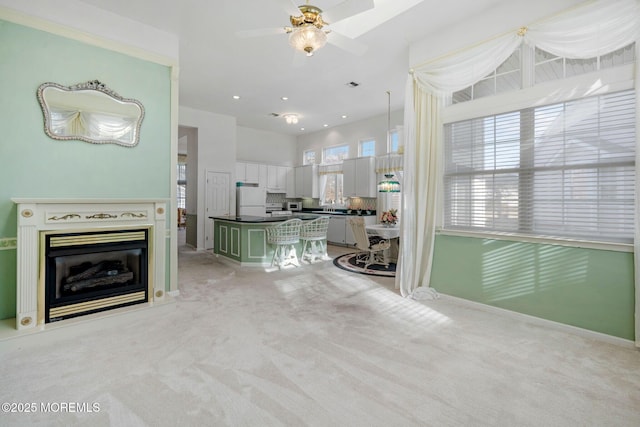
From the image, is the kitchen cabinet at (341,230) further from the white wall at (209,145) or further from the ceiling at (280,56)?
the white wall at (209,145)

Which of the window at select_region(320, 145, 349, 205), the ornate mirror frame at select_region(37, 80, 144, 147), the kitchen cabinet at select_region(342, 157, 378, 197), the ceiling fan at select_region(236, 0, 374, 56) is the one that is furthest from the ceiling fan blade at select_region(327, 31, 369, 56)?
the window at select_region(320, 145, 349, 205)

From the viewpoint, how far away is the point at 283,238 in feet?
17.7

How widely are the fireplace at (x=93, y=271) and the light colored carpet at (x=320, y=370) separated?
21 centimetres

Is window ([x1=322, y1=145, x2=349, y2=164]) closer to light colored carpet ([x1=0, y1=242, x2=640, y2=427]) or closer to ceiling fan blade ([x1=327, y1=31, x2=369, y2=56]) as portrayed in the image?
ceiling fan blade ([x1=327, y1=31, x2=369, y2=56])

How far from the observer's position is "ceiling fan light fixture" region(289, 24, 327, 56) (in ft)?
9.09

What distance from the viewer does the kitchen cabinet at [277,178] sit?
928cm

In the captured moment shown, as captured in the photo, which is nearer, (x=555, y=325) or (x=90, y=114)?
(x=555, y=325)

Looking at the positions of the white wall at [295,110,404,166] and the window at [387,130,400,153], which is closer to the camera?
the window at [387,130,400,153]

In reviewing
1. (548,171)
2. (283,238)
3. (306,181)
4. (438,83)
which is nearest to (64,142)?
(283,238)

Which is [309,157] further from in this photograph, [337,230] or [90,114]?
[90,114]

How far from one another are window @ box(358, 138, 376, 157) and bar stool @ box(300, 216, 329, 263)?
112 inches

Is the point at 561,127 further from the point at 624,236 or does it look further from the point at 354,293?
the point at 354,293

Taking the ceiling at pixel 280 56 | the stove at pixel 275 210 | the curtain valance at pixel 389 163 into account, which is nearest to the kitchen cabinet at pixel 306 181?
the stove at pixel 275 210

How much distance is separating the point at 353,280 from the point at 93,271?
332 centimetres
